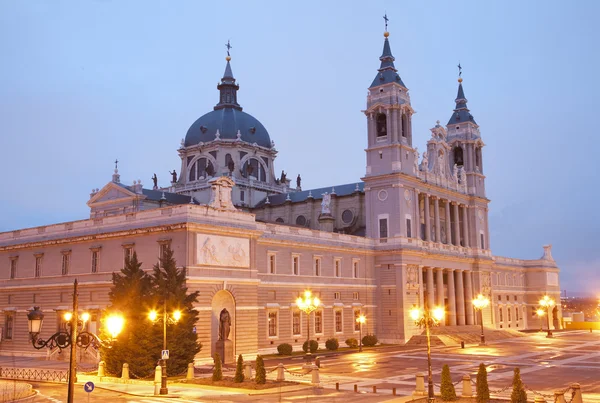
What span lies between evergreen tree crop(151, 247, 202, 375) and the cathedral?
230 inches

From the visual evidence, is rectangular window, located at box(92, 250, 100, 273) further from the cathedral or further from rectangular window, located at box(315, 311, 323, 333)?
rectangular window, located at box(315, 311, 323, 333)

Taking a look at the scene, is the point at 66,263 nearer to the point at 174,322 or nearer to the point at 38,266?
the point at 38,266

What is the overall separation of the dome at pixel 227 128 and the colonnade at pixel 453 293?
32.7 m

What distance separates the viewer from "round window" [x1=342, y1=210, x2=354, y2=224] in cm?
8469

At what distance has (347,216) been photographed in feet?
280

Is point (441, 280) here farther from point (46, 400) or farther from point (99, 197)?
point (46, 400)

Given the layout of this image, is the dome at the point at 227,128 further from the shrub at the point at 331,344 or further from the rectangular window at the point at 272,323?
the shrub at the point at 331,344

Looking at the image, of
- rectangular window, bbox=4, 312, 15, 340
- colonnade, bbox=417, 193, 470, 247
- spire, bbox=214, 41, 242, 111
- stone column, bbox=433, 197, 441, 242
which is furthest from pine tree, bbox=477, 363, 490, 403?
spire, bbox=214, 41, 242, 111

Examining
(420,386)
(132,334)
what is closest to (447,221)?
(132,334)

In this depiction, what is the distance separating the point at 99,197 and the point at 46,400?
5173 cm

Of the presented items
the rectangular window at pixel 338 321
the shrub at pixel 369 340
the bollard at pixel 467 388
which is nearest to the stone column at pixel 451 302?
the shrub at pixel 369 340

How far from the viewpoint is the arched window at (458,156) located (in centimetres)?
9656

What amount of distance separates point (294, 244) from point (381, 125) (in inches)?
923

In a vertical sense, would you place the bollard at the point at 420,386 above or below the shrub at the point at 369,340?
below
